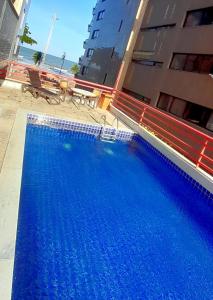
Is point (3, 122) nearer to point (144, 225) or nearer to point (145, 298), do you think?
point (144, 225)

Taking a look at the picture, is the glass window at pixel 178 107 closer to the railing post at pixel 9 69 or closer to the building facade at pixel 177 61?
the building facade at pixel 177 61

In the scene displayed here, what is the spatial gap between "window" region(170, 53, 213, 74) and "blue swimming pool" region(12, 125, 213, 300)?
23.6 feet

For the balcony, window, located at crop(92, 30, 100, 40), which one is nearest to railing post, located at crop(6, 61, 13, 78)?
the balcony

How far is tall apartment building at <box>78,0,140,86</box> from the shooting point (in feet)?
77.8

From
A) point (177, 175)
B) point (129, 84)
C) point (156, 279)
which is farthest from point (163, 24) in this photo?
point (156, 279)

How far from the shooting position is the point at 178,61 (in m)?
16.6

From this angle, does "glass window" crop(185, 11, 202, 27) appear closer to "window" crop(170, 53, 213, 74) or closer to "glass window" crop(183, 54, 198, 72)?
"window" crop(170, 53, 213, 74)

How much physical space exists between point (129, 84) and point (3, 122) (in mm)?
15245

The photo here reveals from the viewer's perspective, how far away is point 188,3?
16594mm

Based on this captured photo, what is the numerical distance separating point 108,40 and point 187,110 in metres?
15.6

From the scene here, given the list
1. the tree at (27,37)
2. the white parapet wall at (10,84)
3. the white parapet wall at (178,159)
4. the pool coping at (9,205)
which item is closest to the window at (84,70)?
the tree at (27,37)

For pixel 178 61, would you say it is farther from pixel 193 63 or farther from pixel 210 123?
pixel 210 123

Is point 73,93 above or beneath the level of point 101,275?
above

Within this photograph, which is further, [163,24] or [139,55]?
[139,55]
